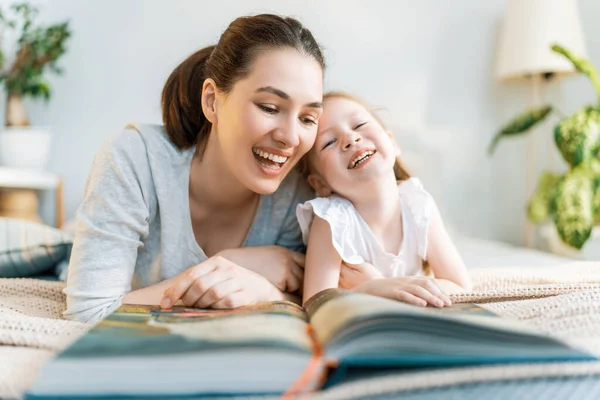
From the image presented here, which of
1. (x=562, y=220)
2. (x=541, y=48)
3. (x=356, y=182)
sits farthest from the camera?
(x=541, y=48)

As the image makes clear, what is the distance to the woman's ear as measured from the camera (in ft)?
3.88

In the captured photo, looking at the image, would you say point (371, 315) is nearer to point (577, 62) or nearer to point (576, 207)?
point (576, 207)

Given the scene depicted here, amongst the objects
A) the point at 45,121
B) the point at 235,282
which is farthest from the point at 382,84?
the point at 235,282

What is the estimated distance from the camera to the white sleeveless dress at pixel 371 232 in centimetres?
116

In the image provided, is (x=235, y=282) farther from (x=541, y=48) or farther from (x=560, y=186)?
(x=541, y=48)

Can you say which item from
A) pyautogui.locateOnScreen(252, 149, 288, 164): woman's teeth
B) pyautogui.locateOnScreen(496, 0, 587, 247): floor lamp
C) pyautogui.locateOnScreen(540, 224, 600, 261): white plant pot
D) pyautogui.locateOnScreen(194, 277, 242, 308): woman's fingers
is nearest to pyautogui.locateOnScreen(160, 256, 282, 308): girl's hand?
pyautogui.locateOnScreen(194, 277, 242, 308): woman's fingers

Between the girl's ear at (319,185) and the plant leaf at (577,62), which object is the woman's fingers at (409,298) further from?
the plant leaf at (577,62)

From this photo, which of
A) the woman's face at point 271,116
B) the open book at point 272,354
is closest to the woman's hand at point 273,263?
the woman's face at point 271,116

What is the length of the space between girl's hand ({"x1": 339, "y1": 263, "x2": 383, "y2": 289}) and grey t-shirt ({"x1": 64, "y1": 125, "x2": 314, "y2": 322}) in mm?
185

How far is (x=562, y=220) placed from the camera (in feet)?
6.72

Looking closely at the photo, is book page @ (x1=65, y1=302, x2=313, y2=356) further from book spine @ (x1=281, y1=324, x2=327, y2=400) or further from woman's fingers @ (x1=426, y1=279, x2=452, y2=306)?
woman's fingers @ (x1=426, y1=279, x2=452, y2=306)

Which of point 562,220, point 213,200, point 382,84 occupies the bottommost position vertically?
point 562,220

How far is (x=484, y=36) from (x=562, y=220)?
1101 millimetres

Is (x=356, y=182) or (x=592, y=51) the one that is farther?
(x=592, y=51)
